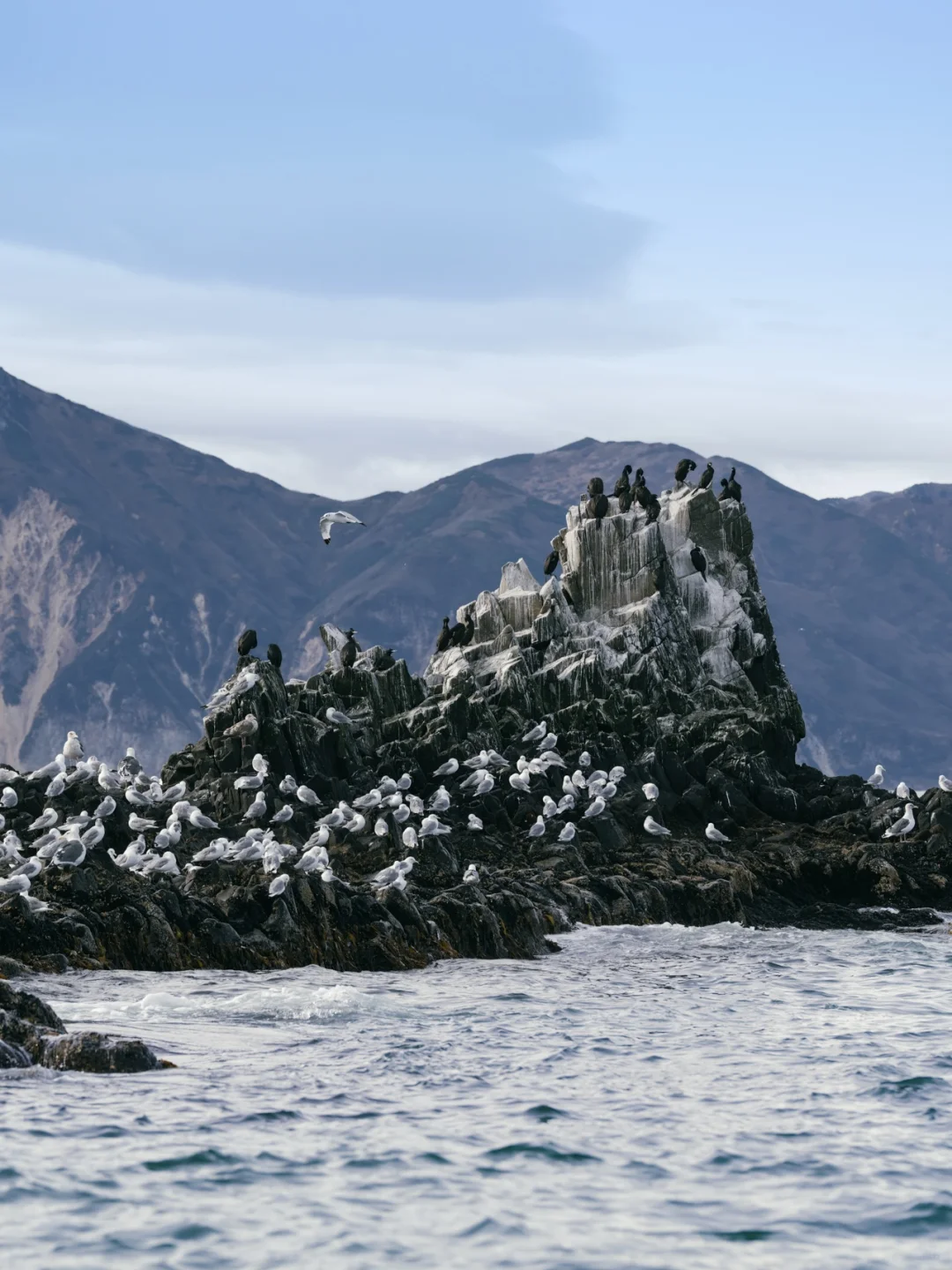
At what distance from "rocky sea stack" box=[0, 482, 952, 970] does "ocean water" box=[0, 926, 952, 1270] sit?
7.33 feet

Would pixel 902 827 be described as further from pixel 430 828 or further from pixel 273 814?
pixel 273 814

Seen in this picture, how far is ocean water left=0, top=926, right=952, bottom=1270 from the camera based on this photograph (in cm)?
1592

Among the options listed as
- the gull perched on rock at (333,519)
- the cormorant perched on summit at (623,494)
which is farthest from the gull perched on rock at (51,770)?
the cormorant perched on summit at (623,494)

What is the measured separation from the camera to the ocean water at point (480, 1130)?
15.9 metres

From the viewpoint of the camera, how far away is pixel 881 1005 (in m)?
30.7

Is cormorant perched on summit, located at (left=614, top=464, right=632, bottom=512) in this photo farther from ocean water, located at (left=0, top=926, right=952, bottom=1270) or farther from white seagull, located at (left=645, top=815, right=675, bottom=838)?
ocean water, located at (left=0, top=926, right=952, bottom=1270)

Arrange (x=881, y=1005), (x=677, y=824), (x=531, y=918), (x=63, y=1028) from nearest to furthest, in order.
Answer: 1. (x=63, y=1028)
2. (x=881, y=1005)
3. (x=531, y=918)
4. (x=677, y=824)

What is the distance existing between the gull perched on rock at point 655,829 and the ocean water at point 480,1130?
1660 cm

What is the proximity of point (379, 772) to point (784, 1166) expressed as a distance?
33.2 m

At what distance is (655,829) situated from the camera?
47812 millimetres

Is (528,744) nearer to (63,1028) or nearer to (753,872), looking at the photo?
(753,872)

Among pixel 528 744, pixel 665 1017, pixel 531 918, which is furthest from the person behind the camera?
pixel 528 744

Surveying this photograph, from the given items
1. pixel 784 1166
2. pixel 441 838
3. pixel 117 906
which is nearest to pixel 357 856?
pixel 441 838

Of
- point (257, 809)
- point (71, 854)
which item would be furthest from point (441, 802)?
point (71, 854)
